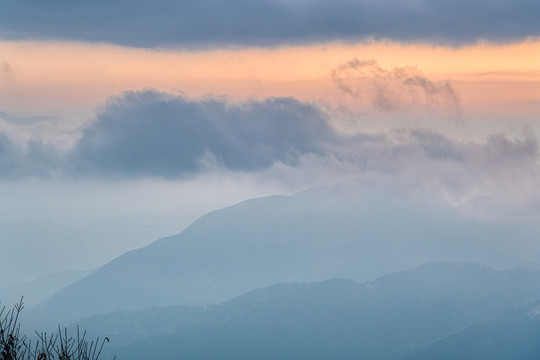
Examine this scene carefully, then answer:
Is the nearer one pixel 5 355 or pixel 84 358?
pixel 5 355

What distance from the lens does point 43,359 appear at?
23516 millimetres

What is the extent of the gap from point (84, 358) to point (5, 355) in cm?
253

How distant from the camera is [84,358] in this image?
2408 centimetres

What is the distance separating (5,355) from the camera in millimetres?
22609

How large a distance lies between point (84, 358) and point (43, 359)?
4.20ft
